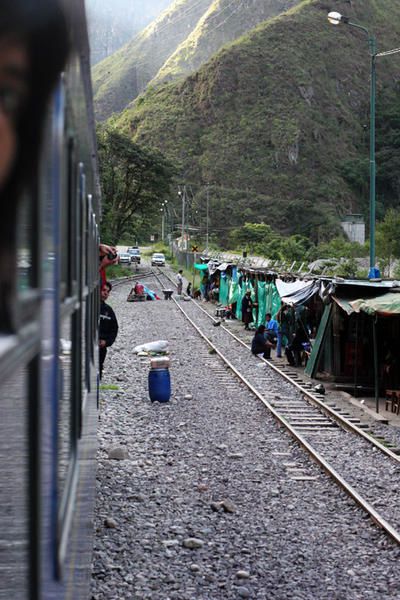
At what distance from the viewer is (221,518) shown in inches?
304

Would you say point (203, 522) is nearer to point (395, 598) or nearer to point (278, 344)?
point (395, 598)

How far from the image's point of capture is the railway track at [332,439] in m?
8.32

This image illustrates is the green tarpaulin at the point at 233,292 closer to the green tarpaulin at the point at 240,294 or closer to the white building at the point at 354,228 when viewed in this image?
the green tarpaulin at the point at 240,294

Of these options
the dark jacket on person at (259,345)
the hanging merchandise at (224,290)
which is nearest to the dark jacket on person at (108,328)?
the dark jacket on person at (259,345)

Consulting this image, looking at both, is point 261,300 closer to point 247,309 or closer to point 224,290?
point 247,309

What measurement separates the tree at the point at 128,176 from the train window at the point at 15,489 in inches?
2667

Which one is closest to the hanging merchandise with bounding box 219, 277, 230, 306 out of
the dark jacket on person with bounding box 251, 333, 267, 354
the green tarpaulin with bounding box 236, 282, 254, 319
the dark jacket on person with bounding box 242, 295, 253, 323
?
the green tarpaulin with bounding box 236, 282, 254, 319

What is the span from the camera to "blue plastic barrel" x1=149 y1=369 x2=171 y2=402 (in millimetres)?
14188

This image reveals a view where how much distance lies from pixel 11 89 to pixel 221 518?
742cm

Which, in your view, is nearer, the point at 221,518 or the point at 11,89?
the point at 11,89

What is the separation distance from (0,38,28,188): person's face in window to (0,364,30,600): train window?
82cm

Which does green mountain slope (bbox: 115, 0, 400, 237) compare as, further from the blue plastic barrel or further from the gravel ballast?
the gravel ballast

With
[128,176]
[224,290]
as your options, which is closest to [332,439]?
[224,290]

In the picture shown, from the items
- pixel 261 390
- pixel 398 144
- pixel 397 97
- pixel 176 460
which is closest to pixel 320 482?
pixel 176 460
